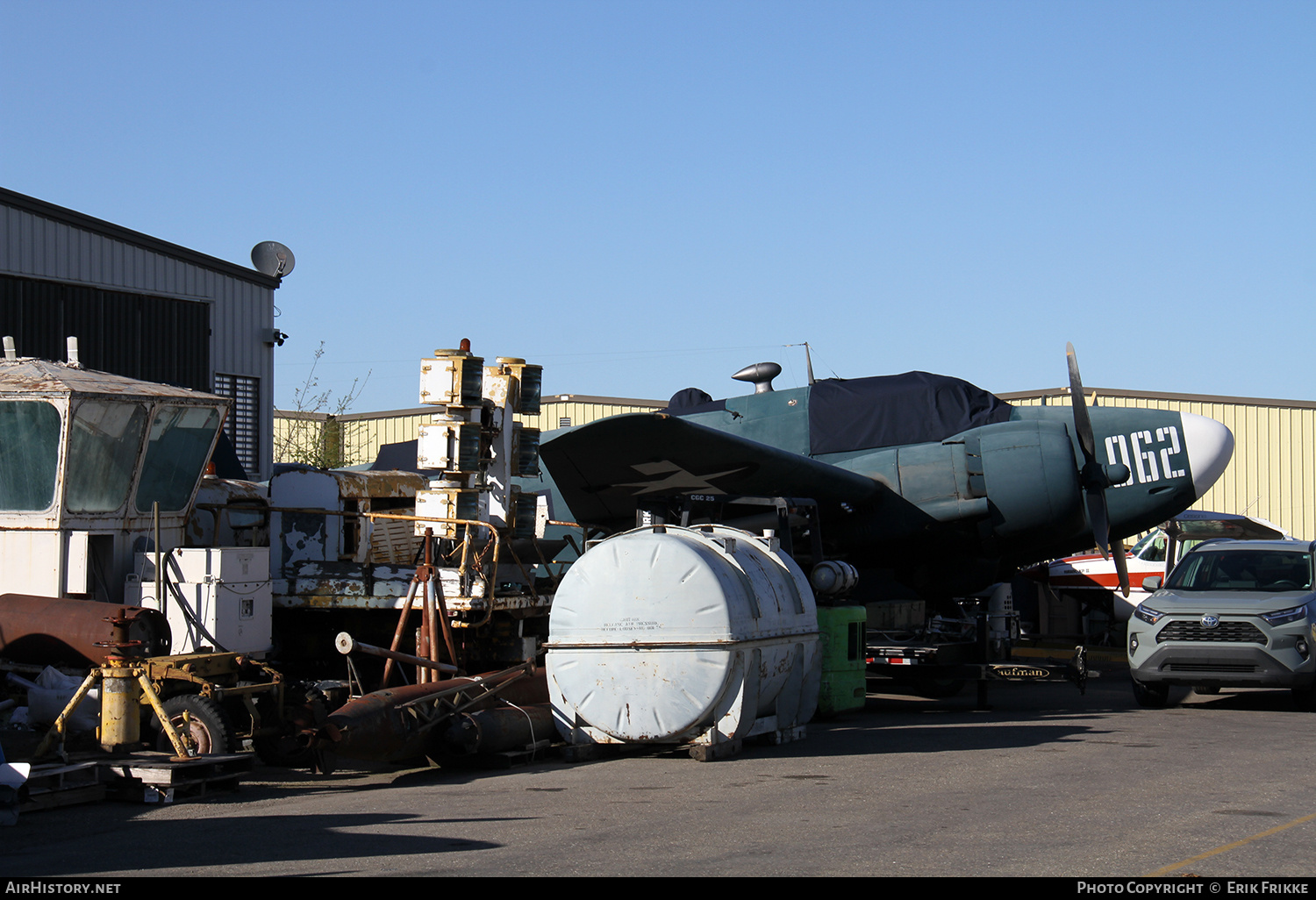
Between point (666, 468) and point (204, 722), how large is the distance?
6.49m

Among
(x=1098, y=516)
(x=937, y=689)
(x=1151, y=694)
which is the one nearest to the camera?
(x=1151, y=694)

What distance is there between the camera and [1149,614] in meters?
13.3

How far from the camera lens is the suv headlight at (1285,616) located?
42.0ft

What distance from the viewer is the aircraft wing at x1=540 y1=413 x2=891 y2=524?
12.9m

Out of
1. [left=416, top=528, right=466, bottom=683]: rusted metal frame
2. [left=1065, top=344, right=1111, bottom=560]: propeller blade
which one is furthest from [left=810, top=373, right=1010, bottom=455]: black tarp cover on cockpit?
[left=416, top=528, right=466, bottom=683]: rusted metal frame

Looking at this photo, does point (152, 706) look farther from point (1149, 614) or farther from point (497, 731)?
point (1149, 614)

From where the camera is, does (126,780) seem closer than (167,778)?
No

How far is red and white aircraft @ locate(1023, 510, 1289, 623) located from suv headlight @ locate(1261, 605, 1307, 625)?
698cm

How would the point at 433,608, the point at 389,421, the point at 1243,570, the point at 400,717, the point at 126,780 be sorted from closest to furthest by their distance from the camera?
the point at 126,780 < the point at 400,717 < the point at 433,608 < the point at 1243,570 < the point at 389,421

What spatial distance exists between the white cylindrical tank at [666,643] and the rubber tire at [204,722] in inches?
98.5

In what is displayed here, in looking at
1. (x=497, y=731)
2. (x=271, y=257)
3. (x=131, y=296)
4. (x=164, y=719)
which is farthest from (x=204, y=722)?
(x=271, y=257)

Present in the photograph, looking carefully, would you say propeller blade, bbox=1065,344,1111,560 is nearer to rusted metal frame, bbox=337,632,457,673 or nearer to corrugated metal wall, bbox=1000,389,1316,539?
rusted metal frame, bbox=337,632,457,673

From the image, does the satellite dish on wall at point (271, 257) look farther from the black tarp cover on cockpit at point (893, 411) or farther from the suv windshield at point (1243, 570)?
the suv windshield at point (1243, 570)
